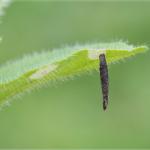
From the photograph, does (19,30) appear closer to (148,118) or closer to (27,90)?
(148,118)

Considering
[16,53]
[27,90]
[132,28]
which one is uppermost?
[132,28]

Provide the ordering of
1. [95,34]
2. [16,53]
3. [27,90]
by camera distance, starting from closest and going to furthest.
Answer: [27,90]
[16,53]
[95,34]

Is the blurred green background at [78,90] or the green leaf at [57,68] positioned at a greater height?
the blurred green background at [78,90]

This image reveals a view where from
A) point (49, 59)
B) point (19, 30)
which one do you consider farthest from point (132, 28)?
point (49, 59)

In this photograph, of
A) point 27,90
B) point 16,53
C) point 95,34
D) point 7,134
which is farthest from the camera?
point 95,34

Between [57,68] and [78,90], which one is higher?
[78,90]

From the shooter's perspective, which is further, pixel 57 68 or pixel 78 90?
pixel 78 90
